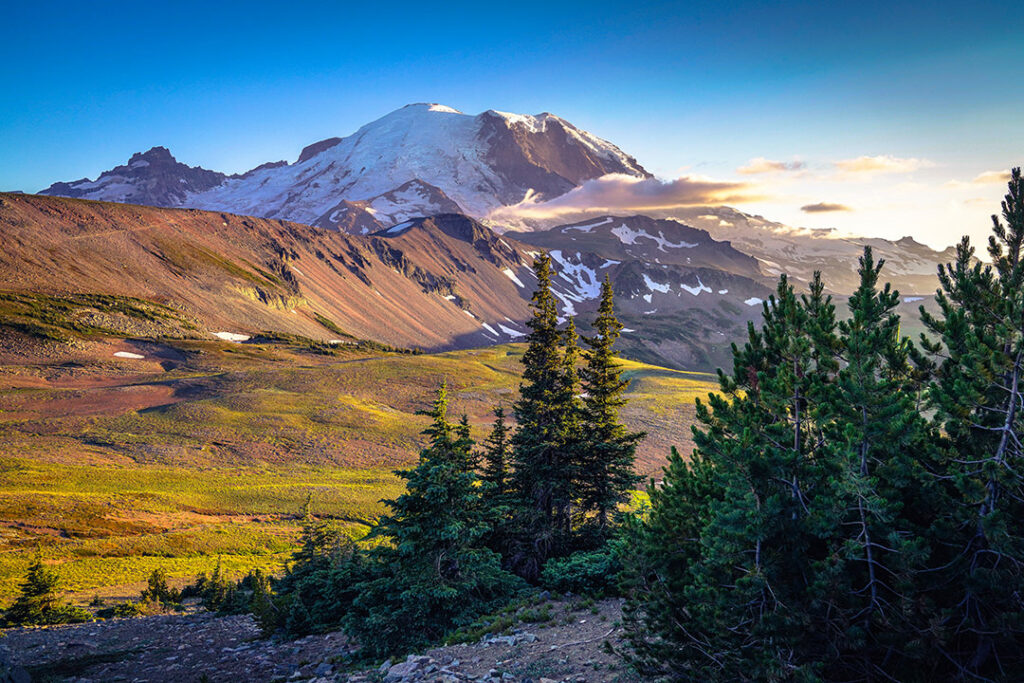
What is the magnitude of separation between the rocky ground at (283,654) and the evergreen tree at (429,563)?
1541 millimetres

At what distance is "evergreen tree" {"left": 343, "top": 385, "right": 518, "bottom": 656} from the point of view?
1769cm

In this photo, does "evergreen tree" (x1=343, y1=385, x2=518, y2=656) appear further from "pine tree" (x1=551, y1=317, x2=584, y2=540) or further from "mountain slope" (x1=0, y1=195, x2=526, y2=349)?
"mountain slope" (x1=0, y1=195, x2=526, y2=349)

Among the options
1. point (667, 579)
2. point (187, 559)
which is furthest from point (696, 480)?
point (187, 559)

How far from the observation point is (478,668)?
1348cm

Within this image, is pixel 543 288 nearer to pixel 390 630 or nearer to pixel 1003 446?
pixel 390 630

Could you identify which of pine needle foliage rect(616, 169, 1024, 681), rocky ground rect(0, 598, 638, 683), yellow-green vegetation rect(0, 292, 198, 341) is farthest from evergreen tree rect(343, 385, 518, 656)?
yellow-green vegetation rect(0, 292, 198, 341)

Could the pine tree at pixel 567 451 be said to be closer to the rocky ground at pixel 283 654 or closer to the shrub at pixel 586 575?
the shrub at pixel 586 575

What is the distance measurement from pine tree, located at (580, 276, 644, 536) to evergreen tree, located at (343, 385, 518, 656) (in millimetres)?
7279

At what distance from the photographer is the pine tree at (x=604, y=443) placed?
25.1m

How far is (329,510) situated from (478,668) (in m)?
39.7

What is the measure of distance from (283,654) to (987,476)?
20.4 metres

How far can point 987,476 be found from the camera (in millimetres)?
9320

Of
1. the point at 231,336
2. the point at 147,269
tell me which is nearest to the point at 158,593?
the point at 231,336

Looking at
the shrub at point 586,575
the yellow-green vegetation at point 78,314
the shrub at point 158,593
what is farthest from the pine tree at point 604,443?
the yellow-green vegetation at point 78,314
